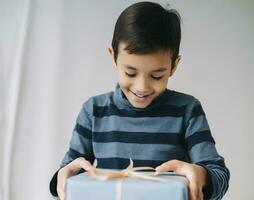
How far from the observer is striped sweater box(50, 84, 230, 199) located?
63 cm

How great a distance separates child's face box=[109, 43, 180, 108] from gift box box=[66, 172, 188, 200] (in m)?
0.16

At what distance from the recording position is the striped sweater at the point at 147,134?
24.8 inches

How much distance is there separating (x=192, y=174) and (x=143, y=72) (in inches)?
6.3

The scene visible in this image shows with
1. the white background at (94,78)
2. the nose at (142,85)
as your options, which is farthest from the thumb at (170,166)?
the white background at (94,78)

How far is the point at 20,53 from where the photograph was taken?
3.65 feet

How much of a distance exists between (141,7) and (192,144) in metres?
0.22

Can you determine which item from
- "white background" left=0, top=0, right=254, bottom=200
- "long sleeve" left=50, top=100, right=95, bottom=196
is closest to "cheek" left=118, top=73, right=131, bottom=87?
"long sleeve" left=50, top=100, right=95, bottom=196

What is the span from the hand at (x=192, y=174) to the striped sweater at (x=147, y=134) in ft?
0.28

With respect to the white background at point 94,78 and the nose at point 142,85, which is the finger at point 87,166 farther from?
the white background at point 94,78

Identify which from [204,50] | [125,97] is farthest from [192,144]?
[204,50]

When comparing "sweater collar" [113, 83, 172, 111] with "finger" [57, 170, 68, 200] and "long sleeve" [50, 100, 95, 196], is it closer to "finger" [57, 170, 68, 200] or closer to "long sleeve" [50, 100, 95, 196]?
"long sleeve" [50, 100, 95, 196]

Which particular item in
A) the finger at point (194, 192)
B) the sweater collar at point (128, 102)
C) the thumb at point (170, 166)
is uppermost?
the sweater collar at point (128, 102)

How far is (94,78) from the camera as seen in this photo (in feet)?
3.78

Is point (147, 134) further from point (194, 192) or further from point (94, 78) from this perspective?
point (94, 78)
